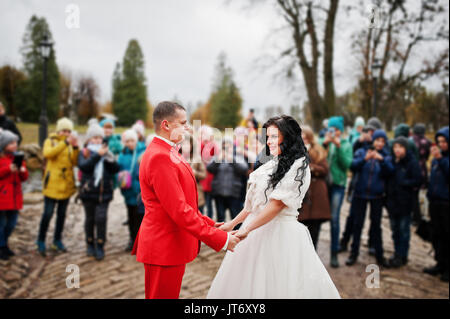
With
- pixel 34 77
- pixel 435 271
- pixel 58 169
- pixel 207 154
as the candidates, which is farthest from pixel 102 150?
pixel 34 77

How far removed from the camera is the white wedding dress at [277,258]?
6.88ft

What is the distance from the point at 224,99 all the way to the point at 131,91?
55.9 ft

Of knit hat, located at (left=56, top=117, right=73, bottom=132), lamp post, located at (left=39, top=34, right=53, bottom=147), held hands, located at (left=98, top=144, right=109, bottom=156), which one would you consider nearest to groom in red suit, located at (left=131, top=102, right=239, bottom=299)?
held hands, located at (left=98, top=144, right=109, bottom=156)

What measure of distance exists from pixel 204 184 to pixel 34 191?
6.40 m

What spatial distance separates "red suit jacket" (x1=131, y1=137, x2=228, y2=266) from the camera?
198 centimetres

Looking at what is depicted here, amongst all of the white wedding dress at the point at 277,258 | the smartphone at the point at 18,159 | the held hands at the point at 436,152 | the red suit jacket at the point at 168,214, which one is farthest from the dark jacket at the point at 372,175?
the smartphone at the point at 18,159

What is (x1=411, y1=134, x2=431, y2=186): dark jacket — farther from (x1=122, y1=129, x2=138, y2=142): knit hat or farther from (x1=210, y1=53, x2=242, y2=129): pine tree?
(x1=210, y1=53, x2=242, y2=129): pine tree

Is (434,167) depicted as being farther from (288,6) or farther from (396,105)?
(396,105)

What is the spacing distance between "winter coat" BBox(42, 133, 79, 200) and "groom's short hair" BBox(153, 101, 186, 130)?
4.03m

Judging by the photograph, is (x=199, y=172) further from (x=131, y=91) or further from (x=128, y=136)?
(x=131, y=91)

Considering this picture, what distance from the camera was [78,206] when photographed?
902 cm

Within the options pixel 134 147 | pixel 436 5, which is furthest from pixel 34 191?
pixel 436 5

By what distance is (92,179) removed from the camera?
5195 mm

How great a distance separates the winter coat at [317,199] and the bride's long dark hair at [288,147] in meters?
2.49
